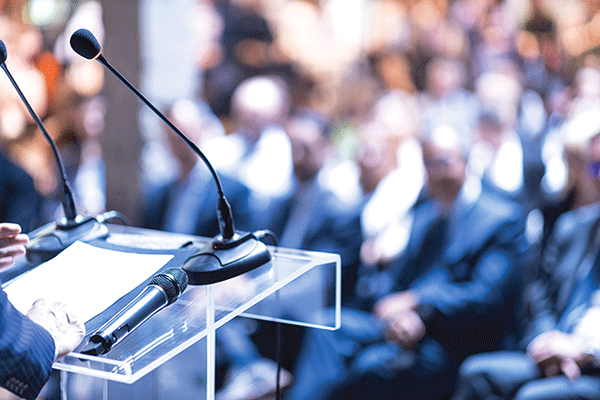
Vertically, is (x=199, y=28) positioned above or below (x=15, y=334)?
above

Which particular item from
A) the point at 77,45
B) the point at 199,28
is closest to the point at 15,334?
the point at 77,45

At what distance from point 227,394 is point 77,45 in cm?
229

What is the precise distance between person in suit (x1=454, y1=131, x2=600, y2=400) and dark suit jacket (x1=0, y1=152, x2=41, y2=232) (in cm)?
299

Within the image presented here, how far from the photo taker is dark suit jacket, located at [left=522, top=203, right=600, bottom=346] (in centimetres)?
251

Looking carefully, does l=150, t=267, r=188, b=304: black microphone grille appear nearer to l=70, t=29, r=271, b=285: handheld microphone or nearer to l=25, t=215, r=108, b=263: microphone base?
l=70, t=29, r=271, b=285: handheld microphone

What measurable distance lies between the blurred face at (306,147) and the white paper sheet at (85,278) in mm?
1753

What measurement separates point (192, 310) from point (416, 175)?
5.97ft

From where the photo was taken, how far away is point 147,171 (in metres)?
3.41

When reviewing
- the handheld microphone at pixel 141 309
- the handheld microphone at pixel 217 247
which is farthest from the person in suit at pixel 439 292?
the handheld microphone at pixel 141 309

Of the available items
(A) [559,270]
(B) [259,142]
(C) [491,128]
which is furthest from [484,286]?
(B) [259,142]

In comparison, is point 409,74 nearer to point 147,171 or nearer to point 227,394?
point 147,171

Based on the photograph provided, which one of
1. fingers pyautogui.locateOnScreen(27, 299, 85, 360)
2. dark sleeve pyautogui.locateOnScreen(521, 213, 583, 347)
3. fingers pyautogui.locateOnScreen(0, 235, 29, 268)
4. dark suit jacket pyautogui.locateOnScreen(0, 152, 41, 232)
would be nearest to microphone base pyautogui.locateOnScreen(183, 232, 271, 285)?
fingers pyautogui.locateOnScreen(27, 299, 85, 360)

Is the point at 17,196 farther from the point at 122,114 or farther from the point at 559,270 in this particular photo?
the point at 559,270

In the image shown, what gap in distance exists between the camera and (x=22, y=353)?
2.90 ft
